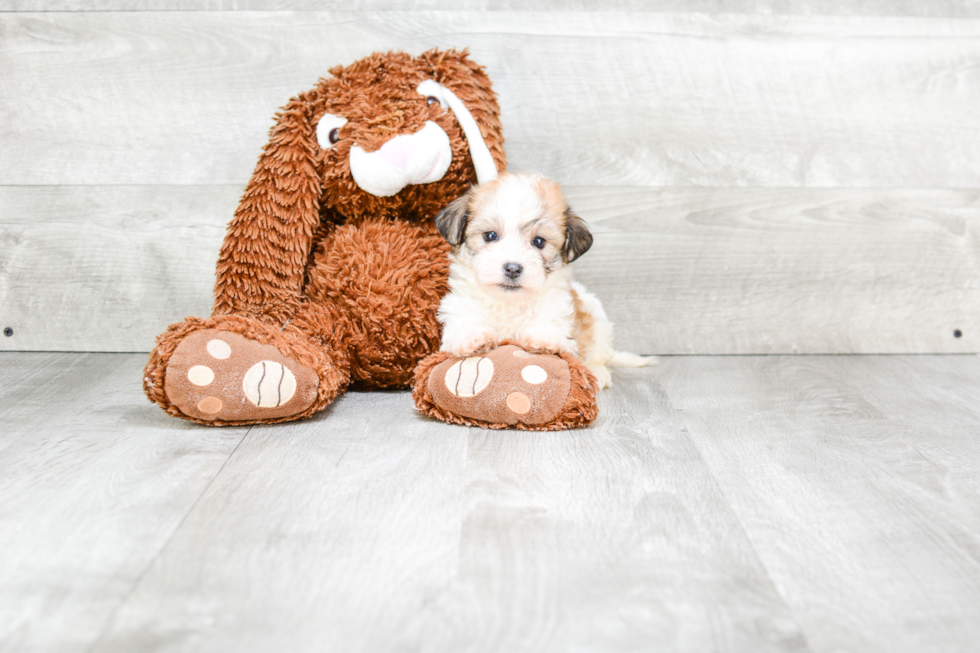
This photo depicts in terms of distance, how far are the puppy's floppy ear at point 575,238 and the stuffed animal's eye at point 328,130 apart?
521mm

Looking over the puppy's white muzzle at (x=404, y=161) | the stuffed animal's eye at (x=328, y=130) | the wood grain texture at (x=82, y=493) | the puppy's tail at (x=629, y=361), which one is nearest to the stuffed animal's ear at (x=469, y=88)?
the puppy's white muzzle at (x=404, y=161)

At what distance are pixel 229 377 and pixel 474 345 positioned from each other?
17.8 inches

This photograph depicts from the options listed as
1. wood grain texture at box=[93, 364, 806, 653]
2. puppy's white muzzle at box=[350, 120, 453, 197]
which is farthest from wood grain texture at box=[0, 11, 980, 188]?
wood grain texture at box=[93, 364, 806, 653]

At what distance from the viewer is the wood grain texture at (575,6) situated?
76.8 inches

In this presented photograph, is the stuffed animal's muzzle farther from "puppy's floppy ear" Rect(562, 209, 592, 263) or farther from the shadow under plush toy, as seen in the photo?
"puppy's floppy ear" Rect(562, 209, 592, 263)

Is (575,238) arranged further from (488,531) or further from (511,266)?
(488,531)

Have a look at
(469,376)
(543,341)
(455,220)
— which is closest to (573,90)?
(455,220)

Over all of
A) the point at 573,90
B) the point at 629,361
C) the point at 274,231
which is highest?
the point at 573,90

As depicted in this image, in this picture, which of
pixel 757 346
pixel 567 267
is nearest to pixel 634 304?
pixel 757 346

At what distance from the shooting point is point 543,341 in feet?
5.09

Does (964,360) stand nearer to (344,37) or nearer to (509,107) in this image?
(509,107)

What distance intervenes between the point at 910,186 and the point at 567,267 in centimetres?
108

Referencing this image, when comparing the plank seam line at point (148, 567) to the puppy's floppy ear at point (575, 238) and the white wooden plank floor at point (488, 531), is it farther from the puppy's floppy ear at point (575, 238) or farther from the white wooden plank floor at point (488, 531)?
the puppy's floppy ear at point (575, 238)

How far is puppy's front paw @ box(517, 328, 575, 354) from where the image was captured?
1547 mm
